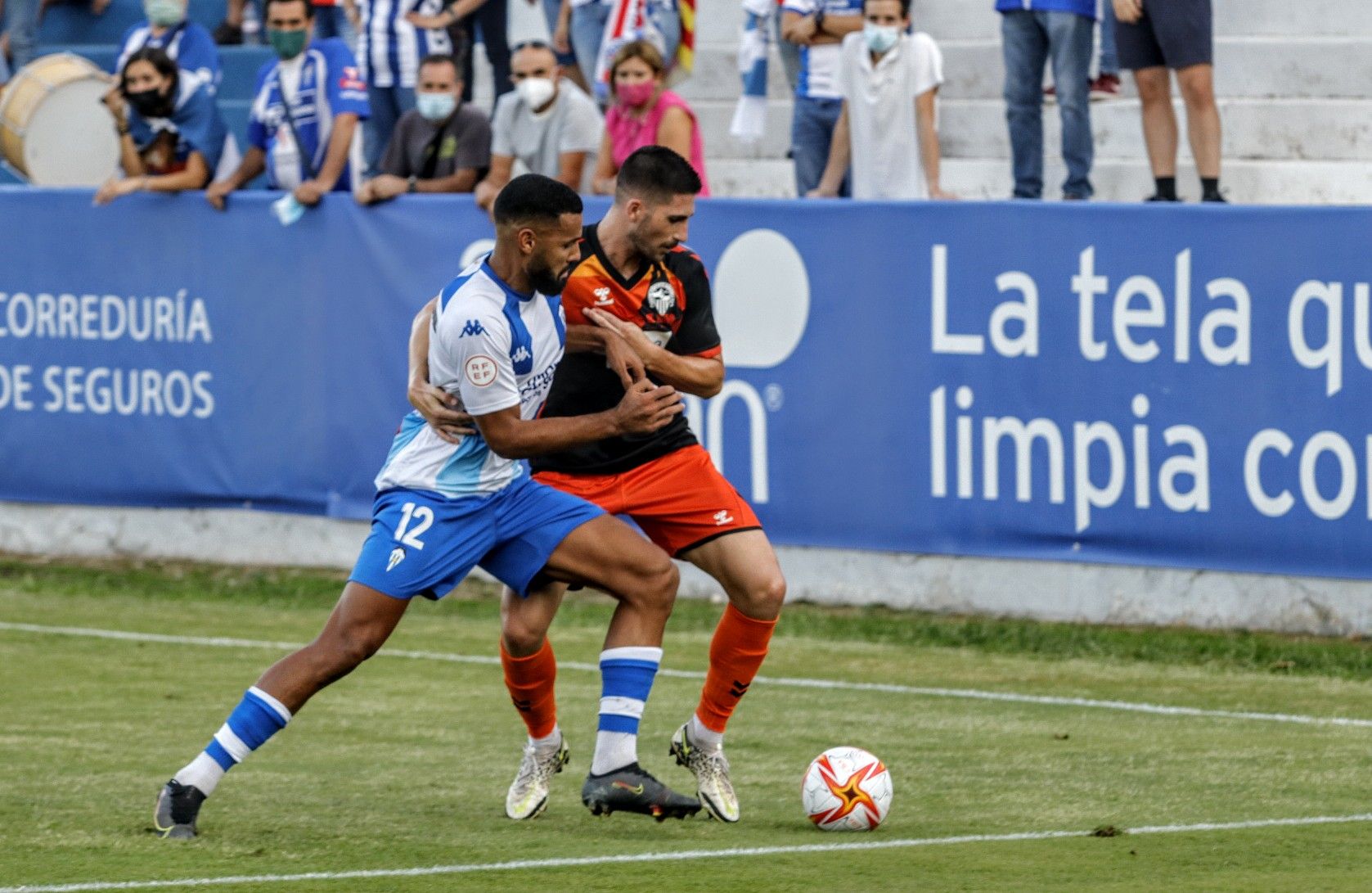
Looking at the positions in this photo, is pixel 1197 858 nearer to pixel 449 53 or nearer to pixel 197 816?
pixel 197 816

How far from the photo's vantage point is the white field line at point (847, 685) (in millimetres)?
9898

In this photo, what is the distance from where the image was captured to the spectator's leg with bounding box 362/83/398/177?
48.6 ft

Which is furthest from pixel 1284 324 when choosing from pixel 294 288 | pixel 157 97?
pixel 157 97

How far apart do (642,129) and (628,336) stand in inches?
217

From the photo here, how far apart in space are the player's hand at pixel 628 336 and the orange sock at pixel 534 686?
99 centimetres

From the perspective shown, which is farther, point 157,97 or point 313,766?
point 157,97

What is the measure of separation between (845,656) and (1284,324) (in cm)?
263

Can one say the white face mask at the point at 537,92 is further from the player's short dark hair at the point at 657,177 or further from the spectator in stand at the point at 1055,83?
the player's short dark hair at the point at 657,177

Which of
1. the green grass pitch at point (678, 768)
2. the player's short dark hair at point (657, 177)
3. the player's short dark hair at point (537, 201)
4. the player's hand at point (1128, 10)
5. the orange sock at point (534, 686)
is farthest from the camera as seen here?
the player's hand at point (1128, 10)

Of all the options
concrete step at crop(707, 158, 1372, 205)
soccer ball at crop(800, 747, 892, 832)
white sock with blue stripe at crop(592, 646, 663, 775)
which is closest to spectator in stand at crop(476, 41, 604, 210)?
concrete step at crop(707, 158, 1372, 205)

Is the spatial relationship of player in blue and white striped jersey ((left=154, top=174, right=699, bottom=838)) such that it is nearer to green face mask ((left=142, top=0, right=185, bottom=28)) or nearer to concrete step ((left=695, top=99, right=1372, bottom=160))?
concrete step ((left=695, top=99, right=1372, bottom=160))

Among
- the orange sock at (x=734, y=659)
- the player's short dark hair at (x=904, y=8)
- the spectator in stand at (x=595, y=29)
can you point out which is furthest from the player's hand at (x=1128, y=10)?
the orange sock at (x=734, y=659)

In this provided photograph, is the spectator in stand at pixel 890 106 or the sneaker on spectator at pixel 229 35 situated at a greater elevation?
the sneaker on spectator at pixel 229 35

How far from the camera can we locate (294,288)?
13930mm
